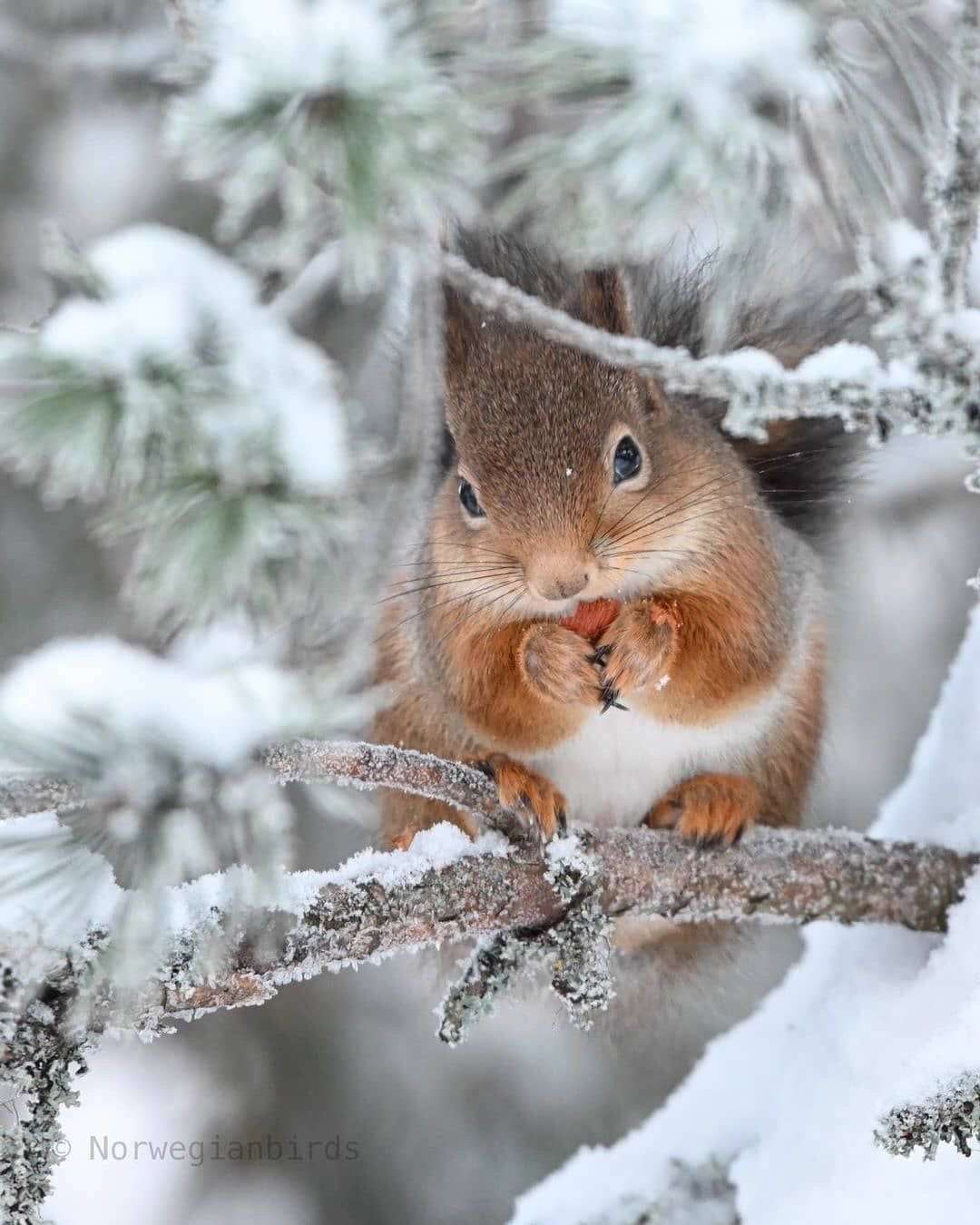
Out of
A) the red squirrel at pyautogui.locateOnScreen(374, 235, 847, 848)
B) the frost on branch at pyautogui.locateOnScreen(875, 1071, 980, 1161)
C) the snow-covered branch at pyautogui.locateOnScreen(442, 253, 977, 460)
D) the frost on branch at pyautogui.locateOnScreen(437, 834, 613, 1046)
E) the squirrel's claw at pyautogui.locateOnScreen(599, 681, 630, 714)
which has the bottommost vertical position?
the frost on branch at pyautogui.locateOnScreen(875, 1071, 980, 1161)

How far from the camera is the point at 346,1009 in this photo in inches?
132

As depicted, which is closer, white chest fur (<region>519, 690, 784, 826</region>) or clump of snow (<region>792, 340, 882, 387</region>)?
clump of snow (<region>792, 340, 882, 387</region>)

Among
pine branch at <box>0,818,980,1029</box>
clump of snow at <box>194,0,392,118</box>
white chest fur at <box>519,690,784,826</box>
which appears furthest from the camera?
white chest fur at <box>519,690,784,826</box>

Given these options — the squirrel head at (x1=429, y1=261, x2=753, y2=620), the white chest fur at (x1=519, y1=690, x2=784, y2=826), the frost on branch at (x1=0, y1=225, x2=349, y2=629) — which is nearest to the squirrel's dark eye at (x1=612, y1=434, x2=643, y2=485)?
the squirrel head at (x1=429, y1=261, x2=753, y2=620)

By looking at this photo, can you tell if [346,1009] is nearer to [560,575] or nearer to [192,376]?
[560,575]

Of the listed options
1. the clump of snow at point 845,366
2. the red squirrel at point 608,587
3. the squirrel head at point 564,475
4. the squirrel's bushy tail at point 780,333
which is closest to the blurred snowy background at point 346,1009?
the squirrel's bushy tail at point 780,333

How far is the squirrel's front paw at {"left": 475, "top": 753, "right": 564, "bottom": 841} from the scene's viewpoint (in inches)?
64.4

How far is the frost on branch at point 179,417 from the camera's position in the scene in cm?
91

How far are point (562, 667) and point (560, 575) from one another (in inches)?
8.7

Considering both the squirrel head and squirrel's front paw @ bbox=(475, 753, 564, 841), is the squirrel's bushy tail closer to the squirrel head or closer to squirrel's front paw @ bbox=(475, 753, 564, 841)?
the squirrel head

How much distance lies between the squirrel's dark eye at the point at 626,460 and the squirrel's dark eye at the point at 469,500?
189 millimetres

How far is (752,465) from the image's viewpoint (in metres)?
2.23

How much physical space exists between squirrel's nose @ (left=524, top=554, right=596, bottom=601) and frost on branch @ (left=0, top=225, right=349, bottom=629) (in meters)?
0.63

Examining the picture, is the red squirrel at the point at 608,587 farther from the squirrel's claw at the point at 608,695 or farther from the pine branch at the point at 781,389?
→ the pine branch at the point at 781,389
